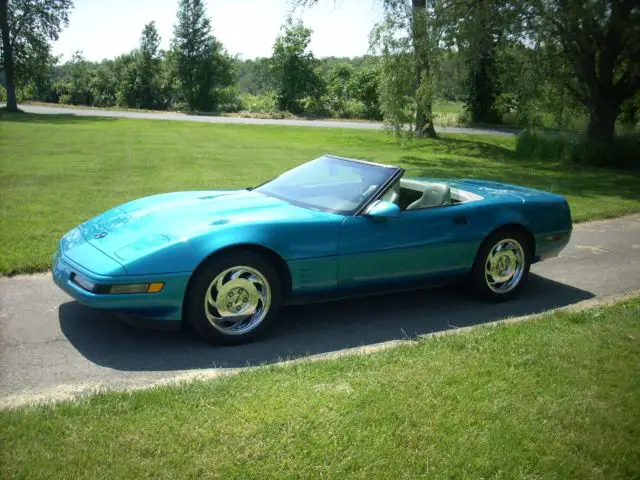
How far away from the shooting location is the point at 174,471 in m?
2.74

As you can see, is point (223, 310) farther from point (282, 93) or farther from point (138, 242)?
point (282, 93)

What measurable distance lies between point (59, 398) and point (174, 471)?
3.72 feet

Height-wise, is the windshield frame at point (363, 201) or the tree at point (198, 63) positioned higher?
the tree at point (198, 63)

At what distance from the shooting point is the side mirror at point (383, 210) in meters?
4.96

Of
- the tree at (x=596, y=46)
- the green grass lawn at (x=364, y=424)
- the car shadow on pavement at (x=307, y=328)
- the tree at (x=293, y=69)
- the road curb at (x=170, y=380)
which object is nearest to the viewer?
the green grass lawn at (x=364, y=424)

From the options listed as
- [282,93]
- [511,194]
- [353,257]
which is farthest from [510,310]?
[282,93]

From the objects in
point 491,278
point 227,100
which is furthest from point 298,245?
point 227,100

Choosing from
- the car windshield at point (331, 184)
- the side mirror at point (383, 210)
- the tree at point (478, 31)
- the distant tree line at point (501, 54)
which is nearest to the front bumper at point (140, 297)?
the car windshield at point (331, 184)

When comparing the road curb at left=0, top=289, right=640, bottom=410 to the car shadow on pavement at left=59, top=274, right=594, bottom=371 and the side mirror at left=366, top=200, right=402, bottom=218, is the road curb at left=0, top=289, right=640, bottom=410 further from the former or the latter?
the side mirror at left=366, top=200, right=402, bottom=218

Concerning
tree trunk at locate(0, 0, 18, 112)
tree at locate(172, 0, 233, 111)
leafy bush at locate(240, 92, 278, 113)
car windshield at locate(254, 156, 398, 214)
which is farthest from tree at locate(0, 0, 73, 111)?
car windshield at locate(254, 156, 398, 214)

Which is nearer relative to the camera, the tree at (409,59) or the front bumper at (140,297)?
the front bumper at (140,297)

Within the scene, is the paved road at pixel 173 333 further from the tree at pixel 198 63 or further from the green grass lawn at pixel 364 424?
the tree at pixel 198 63

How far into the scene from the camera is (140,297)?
164 inches

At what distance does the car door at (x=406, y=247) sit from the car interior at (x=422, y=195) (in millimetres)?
111
